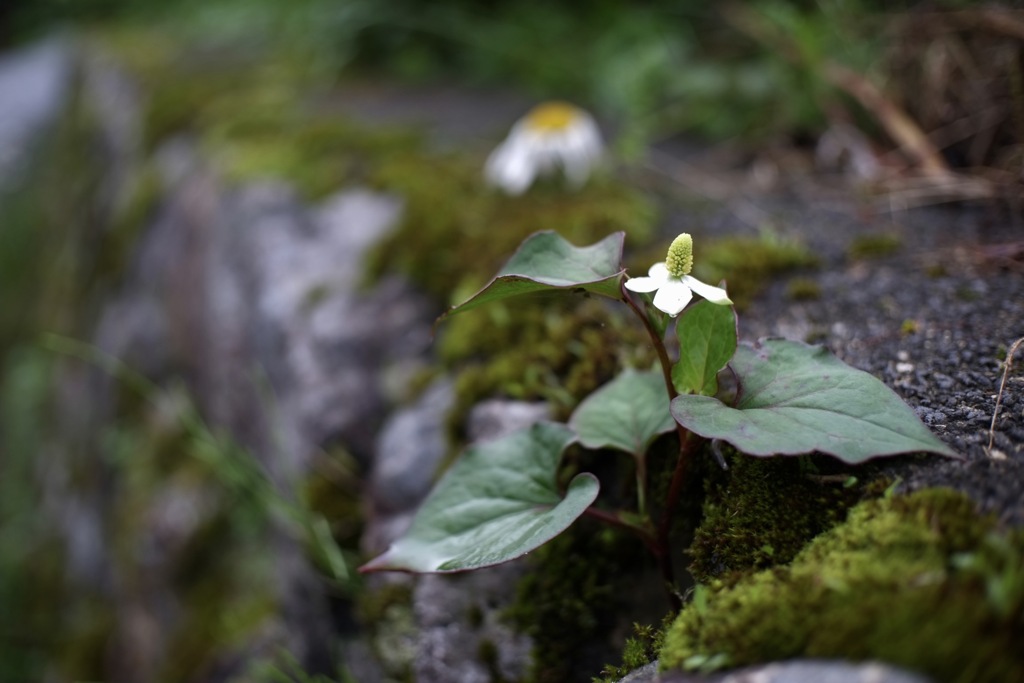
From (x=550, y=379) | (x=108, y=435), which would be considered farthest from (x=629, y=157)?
(x=108, y=435)

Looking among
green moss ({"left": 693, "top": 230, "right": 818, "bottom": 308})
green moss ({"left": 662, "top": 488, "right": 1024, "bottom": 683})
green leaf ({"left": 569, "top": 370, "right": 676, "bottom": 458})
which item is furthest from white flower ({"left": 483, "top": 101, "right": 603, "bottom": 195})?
green moss ({"left": 662, "top": 488, "right": 1024, "bottom": 683})

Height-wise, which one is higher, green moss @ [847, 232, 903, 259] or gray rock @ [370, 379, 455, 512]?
green moss @ [847, 232, 903, 259]

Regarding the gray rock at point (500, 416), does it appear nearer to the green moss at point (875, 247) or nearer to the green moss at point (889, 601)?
the green moss at point (889, 601)

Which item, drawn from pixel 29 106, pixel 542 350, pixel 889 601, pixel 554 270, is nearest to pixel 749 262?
pixel 542 350

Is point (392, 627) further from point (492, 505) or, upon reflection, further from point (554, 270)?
point (554, 270)

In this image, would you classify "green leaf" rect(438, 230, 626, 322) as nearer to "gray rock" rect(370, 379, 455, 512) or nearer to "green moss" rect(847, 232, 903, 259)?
"gray rock" rect(370, 379, 455, 512)

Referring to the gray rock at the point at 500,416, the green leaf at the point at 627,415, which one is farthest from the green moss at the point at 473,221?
the green leaf at the point at 627,415

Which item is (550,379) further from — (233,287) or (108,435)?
(108,435)
